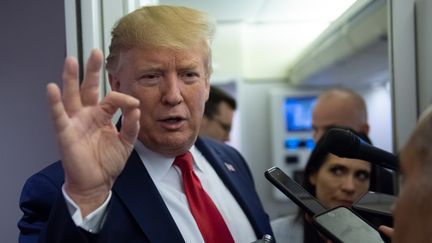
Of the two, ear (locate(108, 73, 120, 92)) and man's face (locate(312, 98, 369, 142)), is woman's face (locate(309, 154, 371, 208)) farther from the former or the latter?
ear (locate(108, 73, 120, 92))

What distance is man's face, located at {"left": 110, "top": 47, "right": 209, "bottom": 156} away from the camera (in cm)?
Result: 127

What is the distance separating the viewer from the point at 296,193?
1.11 m

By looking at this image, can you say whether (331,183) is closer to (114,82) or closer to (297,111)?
(114,82)

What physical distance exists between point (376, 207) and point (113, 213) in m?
0.61

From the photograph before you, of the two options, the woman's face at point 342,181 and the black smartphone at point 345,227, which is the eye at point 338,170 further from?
the black smartphone at point 345,227

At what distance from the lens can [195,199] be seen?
1399 millimetres

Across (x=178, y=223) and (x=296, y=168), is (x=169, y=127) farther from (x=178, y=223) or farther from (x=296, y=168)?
(x=296, y=168)

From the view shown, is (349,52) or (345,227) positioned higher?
(349,52)

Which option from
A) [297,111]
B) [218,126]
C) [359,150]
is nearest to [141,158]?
[359,150]

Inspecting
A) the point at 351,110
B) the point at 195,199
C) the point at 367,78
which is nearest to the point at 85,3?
the point at 195,199

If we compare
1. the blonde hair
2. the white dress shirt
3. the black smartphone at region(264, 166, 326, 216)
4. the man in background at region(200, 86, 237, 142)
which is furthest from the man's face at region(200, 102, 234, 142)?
the black smartphone at region(264, 166, 326, 216)

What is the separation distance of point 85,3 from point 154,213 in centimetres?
56

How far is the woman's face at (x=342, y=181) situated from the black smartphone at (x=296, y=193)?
0.97m

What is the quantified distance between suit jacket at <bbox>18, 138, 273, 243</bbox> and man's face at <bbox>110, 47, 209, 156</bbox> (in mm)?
108
